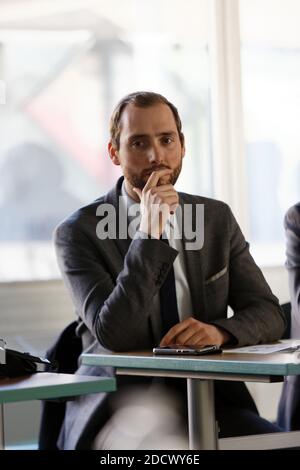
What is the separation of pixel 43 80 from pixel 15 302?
1113 millimetres

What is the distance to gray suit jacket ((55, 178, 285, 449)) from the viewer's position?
279 cm

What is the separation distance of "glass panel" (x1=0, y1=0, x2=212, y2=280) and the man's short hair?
160cm

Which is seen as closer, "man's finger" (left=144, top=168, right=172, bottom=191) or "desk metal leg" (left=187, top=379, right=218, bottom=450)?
"desk metal leg" (left=187, top=379, right=218, bottom=450)

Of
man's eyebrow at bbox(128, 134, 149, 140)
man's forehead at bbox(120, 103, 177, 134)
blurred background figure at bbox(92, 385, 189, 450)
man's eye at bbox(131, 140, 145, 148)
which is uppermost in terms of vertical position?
man's forehead at bbox(120, 103, 177, 134)

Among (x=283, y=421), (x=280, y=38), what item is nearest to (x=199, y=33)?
(x=280, y=38)

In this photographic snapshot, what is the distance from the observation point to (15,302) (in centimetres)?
468

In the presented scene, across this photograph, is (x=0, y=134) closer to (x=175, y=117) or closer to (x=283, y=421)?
(x=175, y=117)

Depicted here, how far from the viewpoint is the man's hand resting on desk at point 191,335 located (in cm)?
265

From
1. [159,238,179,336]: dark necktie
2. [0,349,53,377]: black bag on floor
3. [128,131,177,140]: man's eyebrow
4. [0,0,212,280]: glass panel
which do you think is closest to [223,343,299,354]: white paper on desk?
[159,238,179,336]: dark necktie

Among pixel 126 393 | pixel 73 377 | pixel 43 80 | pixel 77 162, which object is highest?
pixel 43 80

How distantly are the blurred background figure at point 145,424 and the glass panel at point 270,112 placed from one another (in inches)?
101

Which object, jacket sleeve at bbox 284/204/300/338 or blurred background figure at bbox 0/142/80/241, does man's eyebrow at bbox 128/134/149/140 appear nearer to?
jacket sleeve at bbox 284/204/300/338

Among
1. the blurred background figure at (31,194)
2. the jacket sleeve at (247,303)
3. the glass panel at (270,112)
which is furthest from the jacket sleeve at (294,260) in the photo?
the glass panel at (270,112)

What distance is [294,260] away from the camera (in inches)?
135
